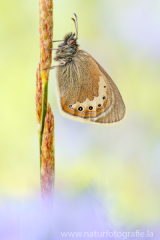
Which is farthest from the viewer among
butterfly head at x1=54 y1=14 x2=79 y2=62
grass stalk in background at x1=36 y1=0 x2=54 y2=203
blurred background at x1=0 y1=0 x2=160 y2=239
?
blurred background at x1=0 y1=0 x2=160 y2=239

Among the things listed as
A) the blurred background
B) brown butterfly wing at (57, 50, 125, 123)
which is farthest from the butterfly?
the blurred background

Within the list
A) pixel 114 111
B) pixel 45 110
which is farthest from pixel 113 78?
pixel 45 110

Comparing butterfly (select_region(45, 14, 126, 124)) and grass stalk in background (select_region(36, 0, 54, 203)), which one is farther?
butterfly (select_region(45, 14, 126, 124))

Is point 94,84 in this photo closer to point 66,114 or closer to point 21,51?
point 66,114

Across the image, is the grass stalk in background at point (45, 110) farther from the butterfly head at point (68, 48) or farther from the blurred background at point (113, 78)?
the blurred background at point (113, 78)

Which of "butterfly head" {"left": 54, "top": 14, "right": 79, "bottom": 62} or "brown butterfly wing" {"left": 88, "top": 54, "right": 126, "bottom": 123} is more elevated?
"butterfly head" {"left": 54, "top": 14, "right": 79, "bottom": 62}

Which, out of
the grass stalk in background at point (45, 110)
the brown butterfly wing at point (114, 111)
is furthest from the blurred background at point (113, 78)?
the grass stalk in background at point (45, 110)

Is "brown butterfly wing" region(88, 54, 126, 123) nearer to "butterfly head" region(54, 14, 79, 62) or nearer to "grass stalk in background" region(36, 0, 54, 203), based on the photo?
"butterfly head" region(54, 14, 79, 62)

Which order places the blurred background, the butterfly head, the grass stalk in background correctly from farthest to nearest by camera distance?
the blurred background, the butterfly head, the grass stalk in background
